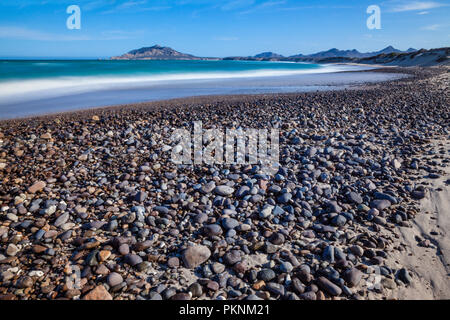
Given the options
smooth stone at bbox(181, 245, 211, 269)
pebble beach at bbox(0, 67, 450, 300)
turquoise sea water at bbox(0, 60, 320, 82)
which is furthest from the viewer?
turquoise sea water at bbox(0, 60, 320, 82)

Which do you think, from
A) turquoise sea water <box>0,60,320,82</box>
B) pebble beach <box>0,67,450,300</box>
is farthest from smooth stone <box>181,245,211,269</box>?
turquoise sea water <box>0,60,320,82</box>

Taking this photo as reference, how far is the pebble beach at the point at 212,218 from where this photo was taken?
8.30ft

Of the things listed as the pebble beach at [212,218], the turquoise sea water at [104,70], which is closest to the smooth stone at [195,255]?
the pebble beach at [212,218]

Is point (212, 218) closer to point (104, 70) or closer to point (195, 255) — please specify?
point (195, 255)

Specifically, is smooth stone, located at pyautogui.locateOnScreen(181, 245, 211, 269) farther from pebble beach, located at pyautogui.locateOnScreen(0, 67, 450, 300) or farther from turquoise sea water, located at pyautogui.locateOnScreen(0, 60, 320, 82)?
turquoise sea water, located at pyautogui.locateOnScreen(0, 60, 320, 82)

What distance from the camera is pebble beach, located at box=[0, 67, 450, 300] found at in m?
2.53

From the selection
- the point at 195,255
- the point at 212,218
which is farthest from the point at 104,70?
the point at 195,255

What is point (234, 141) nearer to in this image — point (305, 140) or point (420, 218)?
point (305, 140)

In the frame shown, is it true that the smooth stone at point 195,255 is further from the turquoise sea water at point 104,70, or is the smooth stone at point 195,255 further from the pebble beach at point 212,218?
the turquoise sea water at point 104,70

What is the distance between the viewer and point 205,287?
98.5 inches

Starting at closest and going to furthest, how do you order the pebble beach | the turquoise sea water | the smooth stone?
the pebble beach, the smooth stone, the turquoise sea water
